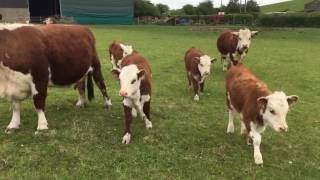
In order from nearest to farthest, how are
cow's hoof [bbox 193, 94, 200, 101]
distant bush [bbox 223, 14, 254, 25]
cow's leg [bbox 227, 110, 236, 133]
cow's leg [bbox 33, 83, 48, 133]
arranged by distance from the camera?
cow's leg [bbox 33, 83, 48, 133] → cow's leg [bbox 227, 110, 236, 133] → cow's hoof [bbox 193, 94, 200, 101] → distant bush [bbox 223, 14, 254, 25]

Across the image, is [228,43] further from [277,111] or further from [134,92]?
[277,111]

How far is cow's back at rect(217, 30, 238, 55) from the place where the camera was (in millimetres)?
17312

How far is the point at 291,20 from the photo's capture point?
165 feet

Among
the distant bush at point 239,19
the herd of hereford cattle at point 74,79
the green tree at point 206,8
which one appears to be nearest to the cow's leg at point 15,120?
the herd of hereford cattle at point 74,79

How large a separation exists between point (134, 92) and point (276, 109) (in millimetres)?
2480

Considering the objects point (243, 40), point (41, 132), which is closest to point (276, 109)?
point (41, 132)

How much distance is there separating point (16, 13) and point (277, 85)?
160 ft

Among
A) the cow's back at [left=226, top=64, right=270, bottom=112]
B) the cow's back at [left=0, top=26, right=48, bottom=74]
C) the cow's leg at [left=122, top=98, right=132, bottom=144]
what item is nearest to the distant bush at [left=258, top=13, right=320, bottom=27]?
the cow's back at [left=226, top=64, right=270, bottom=112]

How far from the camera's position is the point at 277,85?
14.5m

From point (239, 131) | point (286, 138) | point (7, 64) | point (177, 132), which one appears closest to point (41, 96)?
point (7, 64)

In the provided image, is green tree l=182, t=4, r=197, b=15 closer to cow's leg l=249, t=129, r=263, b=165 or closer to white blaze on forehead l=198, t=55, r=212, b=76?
white blaze on forehead l=198, t=55, r=212, b=76

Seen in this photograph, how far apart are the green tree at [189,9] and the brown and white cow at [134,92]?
76939 mm

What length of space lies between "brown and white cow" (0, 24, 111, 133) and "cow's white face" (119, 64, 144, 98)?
1298 mm

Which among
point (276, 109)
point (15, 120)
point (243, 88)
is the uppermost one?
point (243, 88)
